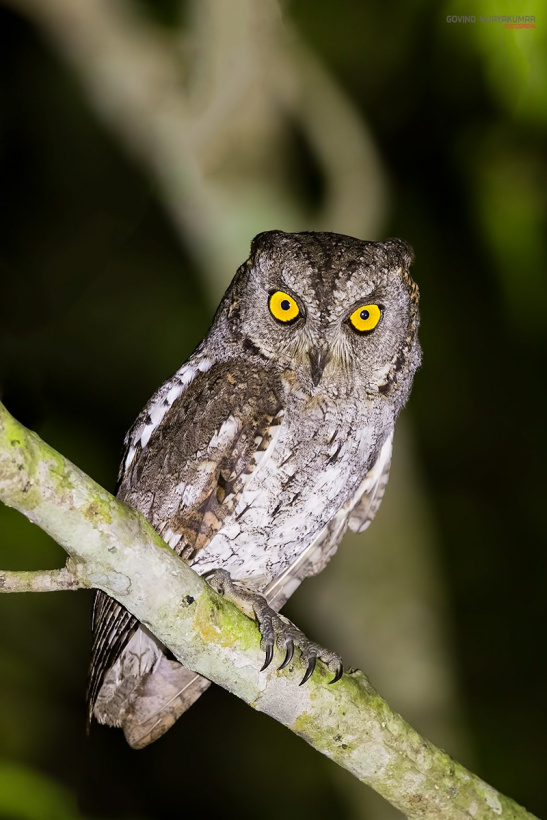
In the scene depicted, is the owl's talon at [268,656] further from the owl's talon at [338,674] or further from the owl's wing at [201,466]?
the owl's wing at [201,466]

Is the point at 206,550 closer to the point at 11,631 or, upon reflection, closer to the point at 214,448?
the point at 214,448

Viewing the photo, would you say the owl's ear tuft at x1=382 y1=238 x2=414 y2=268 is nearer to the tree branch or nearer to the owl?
the owl

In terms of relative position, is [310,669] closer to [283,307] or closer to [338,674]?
[338,674]

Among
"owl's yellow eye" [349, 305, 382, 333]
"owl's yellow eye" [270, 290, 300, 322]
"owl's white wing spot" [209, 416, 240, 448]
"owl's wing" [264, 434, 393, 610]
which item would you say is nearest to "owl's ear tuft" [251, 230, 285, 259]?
"owl's yellow eye" [270, 290, 300, 322]

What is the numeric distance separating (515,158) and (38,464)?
9.07 ft

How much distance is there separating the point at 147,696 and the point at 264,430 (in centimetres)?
105

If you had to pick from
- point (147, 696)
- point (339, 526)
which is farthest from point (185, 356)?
point (147, 696)

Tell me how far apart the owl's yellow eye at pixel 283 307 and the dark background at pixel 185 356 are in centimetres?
242

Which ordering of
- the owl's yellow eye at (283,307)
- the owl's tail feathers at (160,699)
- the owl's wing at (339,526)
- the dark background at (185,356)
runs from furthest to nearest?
the dark background at (185,356) < the owl's wing at (339,526) < the owl's tail feathers at (160,699) < the owl's yellow eye at (283,307)

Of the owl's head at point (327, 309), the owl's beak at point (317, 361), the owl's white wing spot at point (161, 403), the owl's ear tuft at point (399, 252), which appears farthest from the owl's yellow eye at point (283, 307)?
the owl's ear tuft at point (399, 252)

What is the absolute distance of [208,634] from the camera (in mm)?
1755

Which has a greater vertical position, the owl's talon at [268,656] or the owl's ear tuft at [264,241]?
the owl's ear tuft at [264,241]

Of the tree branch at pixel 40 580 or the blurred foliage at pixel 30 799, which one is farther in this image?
the blurred foliage at pixel 30 799

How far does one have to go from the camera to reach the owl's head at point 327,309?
217 cm
